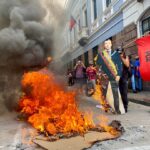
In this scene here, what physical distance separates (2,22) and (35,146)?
605 centimetres

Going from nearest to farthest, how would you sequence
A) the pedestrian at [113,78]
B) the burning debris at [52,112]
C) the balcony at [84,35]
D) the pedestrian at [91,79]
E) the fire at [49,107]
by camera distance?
1. the burning debris at [52,112]
2. the fire at [49,107]
3. the pedestrian at [113,78]
4. the pedestrian at [91,79]
5. the balcony at [84,35]

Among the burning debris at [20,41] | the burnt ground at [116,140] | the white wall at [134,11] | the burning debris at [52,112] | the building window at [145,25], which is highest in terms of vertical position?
the white wall at [134,11]

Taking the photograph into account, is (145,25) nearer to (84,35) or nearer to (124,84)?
(124,84)

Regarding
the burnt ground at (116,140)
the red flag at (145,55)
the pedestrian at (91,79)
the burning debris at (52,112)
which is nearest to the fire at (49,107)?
the burning debris at (52,112)

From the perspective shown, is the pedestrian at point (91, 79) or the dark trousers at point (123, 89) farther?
the pedestrian at point (91, 79)

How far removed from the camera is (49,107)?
7.36 meters

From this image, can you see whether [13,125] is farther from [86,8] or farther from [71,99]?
[86,8]

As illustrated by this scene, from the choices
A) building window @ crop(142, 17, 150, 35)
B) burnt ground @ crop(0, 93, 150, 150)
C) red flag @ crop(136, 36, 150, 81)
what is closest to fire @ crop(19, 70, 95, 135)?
burnt ground @ crop(0, 93, 150, 150)

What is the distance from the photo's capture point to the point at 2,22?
10.2 meters

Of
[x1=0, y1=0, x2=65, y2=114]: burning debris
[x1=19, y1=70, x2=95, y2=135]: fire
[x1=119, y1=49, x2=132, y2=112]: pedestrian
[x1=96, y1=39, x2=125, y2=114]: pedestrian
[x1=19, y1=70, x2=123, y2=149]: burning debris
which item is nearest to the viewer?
[x1=19, y1=70, x2=123, y2=149]: burning debris

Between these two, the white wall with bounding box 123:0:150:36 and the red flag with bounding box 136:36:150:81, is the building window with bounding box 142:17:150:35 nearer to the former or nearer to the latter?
the white wall with bounding box 123:0:150:36

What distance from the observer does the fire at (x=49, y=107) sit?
19.1ft

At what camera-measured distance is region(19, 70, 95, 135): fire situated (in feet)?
19.1

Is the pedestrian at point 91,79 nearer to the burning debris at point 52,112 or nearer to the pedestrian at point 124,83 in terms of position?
the burning debris at point 52,112
